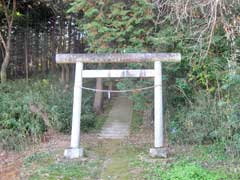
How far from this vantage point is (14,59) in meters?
11.8

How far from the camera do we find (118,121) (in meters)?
7.88

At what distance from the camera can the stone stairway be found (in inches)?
274

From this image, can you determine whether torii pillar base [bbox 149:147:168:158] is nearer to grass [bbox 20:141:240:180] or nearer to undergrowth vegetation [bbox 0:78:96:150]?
grass [bbox 20:141:240:180]

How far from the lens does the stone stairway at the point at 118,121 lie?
6.96 meters

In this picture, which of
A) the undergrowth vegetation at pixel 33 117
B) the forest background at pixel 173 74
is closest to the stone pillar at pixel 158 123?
the forest background at pixel 173 74

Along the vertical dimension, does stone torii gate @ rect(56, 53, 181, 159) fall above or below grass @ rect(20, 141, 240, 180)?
above

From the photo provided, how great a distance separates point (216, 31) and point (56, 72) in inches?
264

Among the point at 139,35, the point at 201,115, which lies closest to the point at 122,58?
the point at 139,35

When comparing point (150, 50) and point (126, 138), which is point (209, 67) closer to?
point (150, 50)

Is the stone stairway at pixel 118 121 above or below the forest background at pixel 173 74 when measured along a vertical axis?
below

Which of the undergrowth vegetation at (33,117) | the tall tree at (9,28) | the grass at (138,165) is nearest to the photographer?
the grass at (138,165)

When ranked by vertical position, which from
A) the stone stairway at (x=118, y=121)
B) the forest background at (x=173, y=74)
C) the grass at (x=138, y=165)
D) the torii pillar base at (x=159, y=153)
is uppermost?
the forest background at (x=173, y=74)

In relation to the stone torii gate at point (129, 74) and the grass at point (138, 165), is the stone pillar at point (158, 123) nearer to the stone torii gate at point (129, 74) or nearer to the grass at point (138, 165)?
the stone torii gate at point (129, 74)

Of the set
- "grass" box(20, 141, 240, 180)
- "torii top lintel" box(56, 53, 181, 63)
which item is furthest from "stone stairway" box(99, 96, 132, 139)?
"torii top lintel" box(56, 53, 181, 63)
